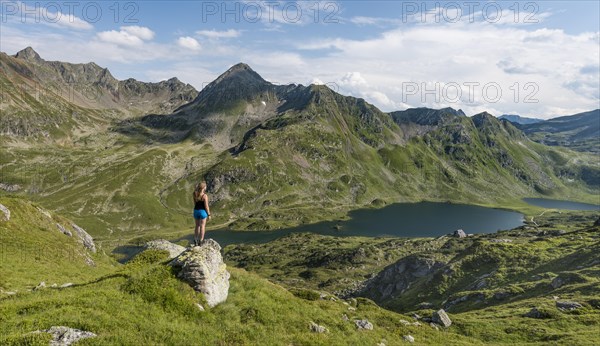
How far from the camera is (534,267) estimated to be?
74188mm

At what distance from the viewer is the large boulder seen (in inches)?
950

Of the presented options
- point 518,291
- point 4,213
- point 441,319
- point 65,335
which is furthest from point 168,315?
point 518,291

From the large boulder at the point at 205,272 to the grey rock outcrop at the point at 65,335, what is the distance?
7.35 m

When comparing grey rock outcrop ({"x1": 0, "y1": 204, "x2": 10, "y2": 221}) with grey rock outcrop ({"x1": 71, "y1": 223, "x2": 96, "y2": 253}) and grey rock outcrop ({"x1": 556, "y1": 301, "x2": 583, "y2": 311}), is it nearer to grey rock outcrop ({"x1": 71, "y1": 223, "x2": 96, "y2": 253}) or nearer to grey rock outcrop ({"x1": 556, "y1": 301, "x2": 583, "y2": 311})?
grey rock outcrop ({"x1": 71, "y1": 223, "x2": 96, "y2": 253})

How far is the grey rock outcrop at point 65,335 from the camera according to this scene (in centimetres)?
1645

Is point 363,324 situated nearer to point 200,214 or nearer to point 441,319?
point 441,319

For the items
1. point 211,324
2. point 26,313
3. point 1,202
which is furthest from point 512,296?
point 1,202

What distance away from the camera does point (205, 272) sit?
24.5 m

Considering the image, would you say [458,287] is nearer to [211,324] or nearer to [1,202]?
[211,324]

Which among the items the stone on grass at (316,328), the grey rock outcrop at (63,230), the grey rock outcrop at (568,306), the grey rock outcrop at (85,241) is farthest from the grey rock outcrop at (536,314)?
the grey rock outcrop at (63,230)

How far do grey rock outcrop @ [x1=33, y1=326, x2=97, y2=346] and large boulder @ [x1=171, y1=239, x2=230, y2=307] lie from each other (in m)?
7.35

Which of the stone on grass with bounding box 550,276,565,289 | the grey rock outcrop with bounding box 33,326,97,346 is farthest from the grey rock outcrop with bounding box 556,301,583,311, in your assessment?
the grey rock outcrop with bounding box 33,326,97,346

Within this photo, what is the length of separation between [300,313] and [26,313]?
17.4m

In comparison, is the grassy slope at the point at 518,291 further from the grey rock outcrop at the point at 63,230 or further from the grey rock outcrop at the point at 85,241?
the grey rock outcrop at the point at 63,230
